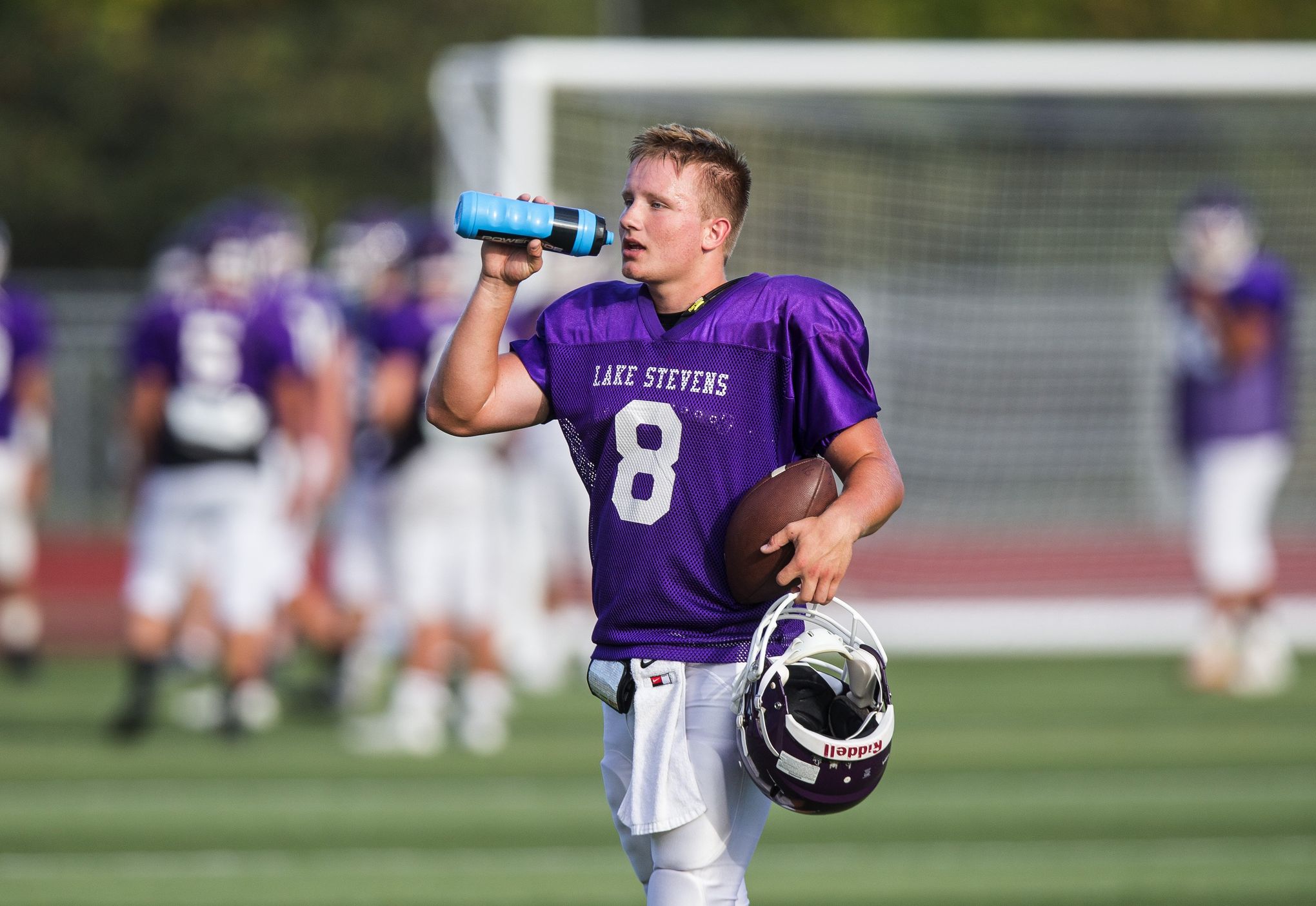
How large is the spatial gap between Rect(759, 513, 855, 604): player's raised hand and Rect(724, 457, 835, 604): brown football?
2.2 inches

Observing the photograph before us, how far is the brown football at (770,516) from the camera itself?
3318 millimetres

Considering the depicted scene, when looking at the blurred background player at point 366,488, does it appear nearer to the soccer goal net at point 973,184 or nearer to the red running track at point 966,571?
the soccer goal net at point 973,184

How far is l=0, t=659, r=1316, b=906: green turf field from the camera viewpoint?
A: 18.5 feet

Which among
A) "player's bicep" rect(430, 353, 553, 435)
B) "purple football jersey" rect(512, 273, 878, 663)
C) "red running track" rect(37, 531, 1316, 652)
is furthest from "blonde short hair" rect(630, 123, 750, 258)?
"red running track" rect(37, 531, 1316, 652)

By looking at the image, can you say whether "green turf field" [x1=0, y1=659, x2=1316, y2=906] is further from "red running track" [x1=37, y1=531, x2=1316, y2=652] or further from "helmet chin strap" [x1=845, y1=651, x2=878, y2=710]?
"red running track" [x1=37, y1=531, x2=1316, y2=652]

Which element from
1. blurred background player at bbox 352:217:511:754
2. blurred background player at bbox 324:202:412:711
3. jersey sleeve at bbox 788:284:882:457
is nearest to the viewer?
jersey sleeve at bbox 788:284:882:457

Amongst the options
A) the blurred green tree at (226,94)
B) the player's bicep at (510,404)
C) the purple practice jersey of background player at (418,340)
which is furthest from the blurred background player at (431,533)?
the blurred green tree at (226,94)

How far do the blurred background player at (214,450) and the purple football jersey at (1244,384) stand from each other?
15.5ft

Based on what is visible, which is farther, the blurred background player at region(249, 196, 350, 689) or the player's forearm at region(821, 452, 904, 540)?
the blurred background player at region(249, 196, 350, 689)

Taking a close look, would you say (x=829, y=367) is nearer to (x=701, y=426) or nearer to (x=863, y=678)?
(x=701, y=426)

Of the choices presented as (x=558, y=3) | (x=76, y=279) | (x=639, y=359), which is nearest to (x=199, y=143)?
(x=76, y=279)

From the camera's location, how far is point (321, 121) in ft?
78.8

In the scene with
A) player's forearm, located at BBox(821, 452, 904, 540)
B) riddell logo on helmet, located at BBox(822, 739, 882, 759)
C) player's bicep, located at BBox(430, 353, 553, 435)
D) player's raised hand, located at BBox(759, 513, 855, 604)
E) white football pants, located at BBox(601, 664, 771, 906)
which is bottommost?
white football pants, located at BBox(601, 664, 771, 906)

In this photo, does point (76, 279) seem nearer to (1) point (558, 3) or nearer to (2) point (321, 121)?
(2) point (321, 121)
